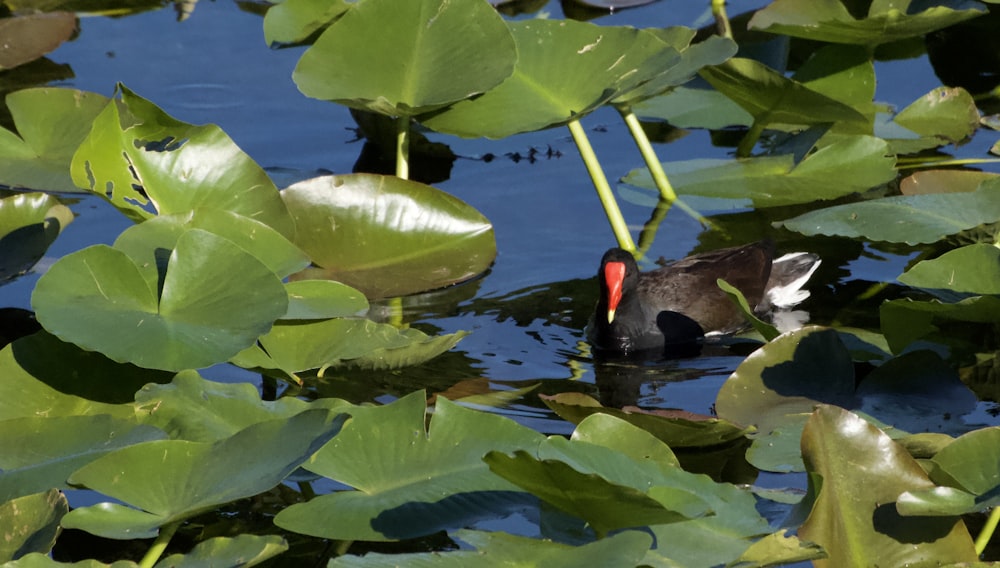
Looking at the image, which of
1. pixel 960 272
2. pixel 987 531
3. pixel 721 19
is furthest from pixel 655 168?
pixel 987 531

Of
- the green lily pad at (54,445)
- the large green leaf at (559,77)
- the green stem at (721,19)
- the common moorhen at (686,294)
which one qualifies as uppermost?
the large green leaf at (559,77)

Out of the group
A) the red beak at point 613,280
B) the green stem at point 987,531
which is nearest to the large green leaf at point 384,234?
the red beak at point 613,280

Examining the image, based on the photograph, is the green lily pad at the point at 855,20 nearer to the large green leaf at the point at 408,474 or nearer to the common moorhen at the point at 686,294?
the common moorhen at the point at 686,294

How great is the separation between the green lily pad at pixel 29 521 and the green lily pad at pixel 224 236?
81 cm

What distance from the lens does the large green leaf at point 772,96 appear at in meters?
3.84

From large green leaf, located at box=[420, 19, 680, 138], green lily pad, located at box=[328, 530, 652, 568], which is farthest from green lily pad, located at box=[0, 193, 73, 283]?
green lily pad, located at box=[328, 530, 652, 568]

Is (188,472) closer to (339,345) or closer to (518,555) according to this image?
(518,555)

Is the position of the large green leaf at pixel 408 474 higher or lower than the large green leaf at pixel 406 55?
lower

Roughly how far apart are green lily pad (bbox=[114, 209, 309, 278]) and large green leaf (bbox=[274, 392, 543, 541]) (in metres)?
0.73

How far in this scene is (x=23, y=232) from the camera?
3225mm

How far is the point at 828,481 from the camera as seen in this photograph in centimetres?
215

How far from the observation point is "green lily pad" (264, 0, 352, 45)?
13.0 ft

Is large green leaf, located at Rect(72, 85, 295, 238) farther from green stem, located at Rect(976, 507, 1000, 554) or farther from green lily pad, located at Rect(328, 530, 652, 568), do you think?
green stem, located at Rect(976, 507, 1000, 554)

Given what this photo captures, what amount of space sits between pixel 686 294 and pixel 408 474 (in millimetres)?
1845
